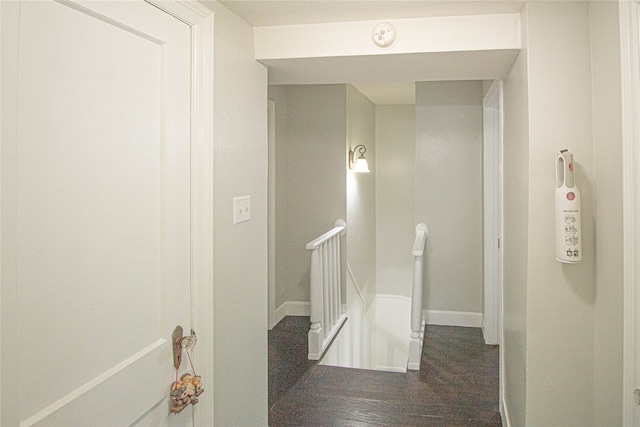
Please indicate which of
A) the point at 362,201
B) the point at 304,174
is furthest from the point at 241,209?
the point at 362,201

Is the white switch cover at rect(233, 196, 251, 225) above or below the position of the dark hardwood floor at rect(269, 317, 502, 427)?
above

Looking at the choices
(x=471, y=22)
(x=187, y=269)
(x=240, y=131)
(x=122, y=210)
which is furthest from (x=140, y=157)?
(x=471, y=22)

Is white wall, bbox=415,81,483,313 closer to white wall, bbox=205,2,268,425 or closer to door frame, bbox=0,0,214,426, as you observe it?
white wall, bbox=205,2,268,425

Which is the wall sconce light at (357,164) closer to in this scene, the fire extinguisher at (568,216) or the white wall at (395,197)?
the white wall at (395,197)

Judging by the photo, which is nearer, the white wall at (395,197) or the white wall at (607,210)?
the white wall at (607,210)

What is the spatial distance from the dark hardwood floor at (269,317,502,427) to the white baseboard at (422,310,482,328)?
1.42 feet

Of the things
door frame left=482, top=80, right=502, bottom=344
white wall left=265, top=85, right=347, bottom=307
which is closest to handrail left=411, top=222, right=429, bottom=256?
door frame left=482, top=80, right=502, bottom=344

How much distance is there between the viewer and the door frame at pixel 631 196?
1.46m

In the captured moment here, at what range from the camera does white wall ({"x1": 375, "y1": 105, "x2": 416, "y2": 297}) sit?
20.0 feet

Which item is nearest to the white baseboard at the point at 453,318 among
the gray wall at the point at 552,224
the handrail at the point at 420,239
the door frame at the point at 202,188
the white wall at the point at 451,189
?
the white wall at the point at 451,189

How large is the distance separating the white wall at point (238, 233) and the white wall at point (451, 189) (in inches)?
94.0

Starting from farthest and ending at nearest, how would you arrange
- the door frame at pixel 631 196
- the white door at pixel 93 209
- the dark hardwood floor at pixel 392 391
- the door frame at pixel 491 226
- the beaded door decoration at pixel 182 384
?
the door frame at pixel 491 226, the dark hardwood floor at pixel 392 391, the beaded door decoration at pixel 182 384, the door frame at pixel 631 196, the white door at pixel 93 209

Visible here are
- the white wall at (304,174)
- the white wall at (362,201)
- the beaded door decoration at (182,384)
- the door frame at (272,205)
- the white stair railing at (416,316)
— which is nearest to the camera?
the beaded door decoration at (182,384)

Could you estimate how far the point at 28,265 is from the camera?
1.06 meters
